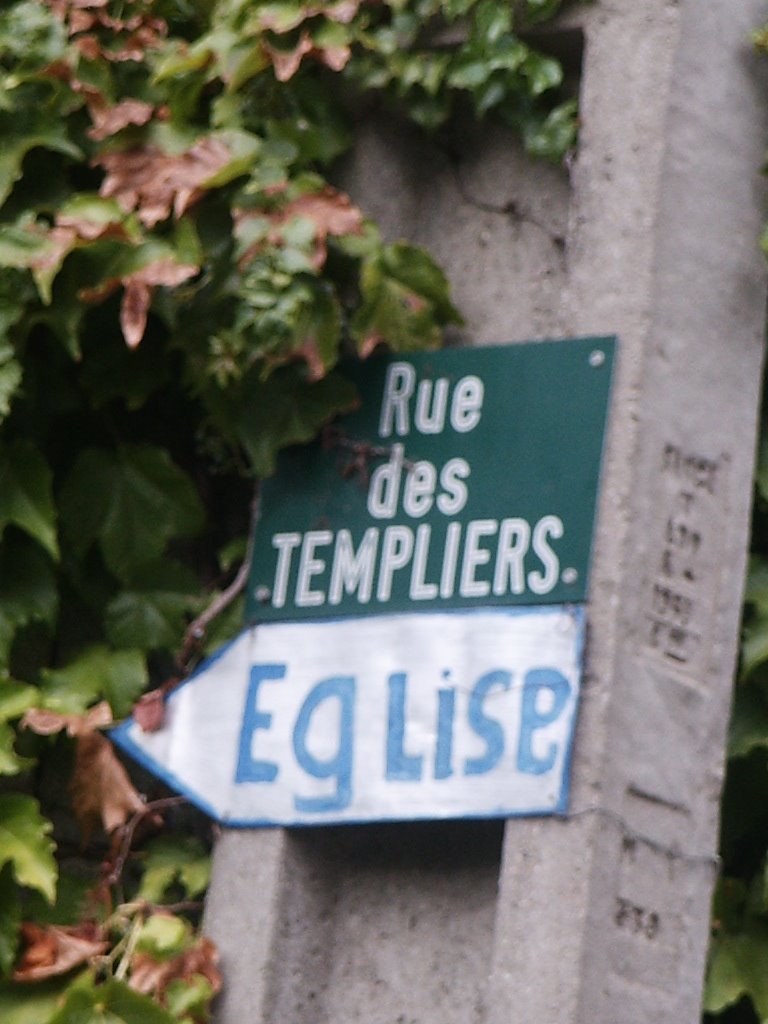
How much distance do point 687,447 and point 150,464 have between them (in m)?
0.81

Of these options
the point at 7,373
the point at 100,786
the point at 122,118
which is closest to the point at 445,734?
the point at 100,786

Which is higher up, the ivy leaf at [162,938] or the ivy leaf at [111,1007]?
the ivy leaf at [162,938]

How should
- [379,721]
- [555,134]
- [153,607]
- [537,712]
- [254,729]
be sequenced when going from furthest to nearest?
[153,607] < [555,134] < [254,729] < [379,721] < [537,712]

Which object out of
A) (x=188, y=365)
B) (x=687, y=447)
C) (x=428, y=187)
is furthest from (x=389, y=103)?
(x=687, y=447)

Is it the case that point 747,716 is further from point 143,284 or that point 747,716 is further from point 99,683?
point 143,284

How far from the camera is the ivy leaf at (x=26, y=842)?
3.12m

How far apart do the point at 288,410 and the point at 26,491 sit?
401mm

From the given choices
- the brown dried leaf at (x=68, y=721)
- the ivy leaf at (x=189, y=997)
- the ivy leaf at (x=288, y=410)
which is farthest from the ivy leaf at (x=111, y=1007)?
the ivy leaf at (x=288, y=410)

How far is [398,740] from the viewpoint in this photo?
306 centimetres

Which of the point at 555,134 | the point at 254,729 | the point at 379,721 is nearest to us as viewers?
the point at 379,721

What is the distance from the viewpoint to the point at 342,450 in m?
3.28

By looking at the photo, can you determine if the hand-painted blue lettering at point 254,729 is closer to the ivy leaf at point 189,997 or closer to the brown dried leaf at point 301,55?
the ivy leaf at point 189,997

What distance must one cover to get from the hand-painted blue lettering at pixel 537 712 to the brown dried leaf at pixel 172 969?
20.3 inches

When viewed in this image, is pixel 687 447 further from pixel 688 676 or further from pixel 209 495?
pixel 209 495
